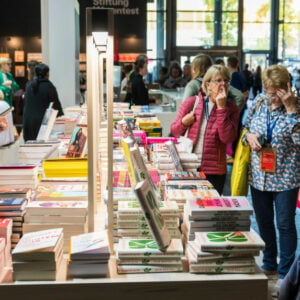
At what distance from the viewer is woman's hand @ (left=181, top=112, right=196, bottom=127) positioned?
14.5ft

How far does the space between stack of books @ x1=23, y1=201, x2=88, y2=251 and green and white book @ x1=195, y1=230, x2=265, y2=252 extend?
59 centimetres

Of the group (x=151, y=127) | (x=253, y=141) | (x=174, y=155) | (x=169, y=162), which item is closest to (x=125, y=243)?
(x=169, y=162)

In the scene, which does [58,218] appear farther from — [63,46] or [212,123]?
[63,46]

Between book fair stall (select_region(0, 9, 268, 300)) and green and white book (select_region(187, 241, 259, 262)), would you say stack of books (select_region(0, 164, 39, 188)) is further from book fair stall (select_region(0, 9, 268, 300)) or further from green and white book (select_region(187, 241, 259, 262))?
green and white book (select_region(187, 241, 259, 262))

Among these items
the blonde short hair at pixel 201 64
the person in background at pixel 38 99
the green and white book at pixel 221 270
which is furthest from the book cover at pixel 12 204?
the person in background at pixel 38 99

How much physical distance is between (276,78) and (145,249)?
7.26 ft

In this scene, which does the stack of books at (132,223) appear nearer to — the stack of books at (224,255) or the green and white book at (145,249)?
the green and white book at (145,249)

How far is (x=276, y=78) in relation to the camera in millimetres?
4020

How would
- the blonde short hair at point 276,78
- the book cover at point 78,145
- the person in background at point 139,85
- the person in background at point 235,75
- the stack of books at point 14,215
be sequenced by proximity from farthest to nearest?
the person in background at point 235,75 < the person in background at point 139,85 < the blonde short hair at point 276,78 < the book cover at point 78,145 < the stack of books at point 14,215

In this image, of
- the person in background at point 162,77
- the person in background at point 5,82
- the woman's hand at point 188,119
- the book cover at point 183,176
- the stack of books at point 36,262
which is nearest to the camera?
the stack of books at point 36,262

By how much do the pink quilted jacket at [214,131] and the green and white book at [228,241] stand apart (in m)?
2.07

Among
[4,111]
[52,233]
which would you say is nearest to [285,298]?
[52,233]

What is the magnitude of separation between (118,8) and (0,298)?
14125 millimetres

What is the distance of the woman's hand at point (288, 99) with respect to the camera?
3.96 meters
